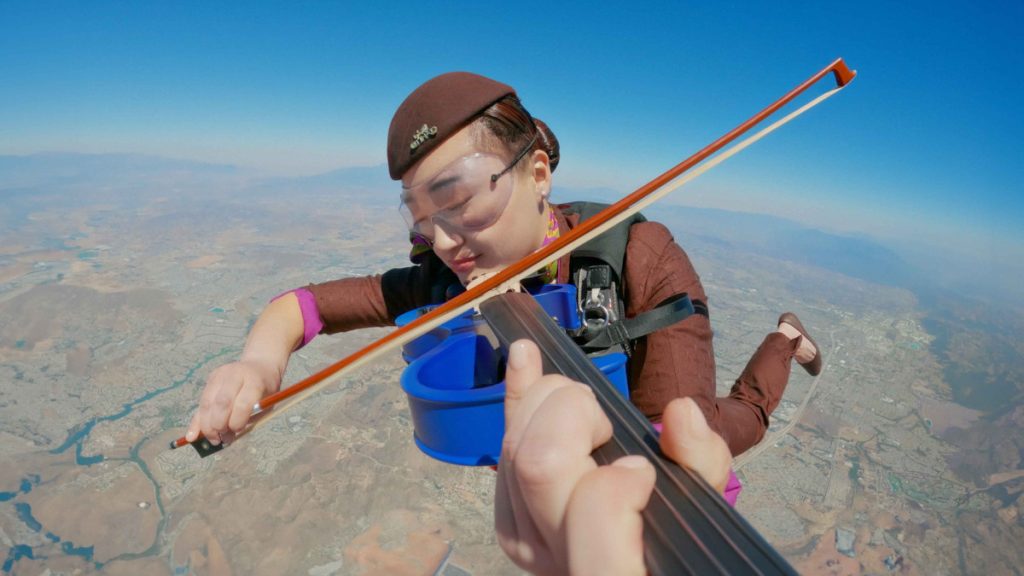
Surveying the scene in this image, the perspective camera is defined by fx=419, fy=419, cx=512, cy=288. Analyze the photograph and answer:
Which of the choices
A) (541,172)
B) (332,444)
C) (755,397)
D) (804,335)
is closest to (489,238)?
(541,172)

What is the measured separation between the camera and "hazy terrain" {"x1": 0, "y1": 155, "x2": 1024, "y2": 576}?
1930 cm

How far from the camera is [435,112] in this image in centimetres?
143

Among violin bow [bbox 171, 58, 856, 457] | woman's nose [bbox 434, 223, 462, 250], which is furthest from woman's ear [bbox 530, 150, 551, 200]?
violin bow [bbox 171, 58, 856, 457]

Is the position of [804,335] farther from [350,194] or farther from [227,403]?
[350,194]

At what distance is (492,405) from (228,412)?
31.6 inches

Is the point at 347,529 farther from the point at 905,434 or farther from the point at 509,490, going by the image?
the point at 905,434

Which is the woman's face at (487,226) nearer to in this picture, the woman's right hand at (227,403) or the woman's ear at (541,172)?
the woman's ear at (541,172)

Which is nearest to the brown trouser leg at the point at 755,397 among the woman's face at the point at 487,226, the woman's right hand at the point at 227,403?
the woman's face at the point at 487,226

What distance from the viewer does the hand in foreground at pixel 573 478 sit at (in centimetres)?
43

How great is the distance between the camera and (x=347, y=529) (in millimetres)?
19516

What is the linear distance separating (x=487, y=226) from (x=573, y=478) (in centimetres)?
114

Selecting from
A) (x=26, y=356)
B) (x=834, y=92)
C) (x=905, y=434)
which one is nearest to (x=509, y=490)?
(x=834, y=92)

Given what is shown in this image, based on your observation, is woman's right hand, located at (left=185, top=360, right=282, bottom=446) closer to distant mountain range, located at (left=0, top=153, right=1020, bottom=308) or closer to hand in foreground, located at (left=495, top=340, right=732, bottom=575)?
hand in foreground, located at (left=495, top=340, right=732, bottom=575)

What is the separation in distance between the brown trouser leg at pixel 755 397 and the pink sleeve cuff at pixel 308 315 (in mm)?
1691
